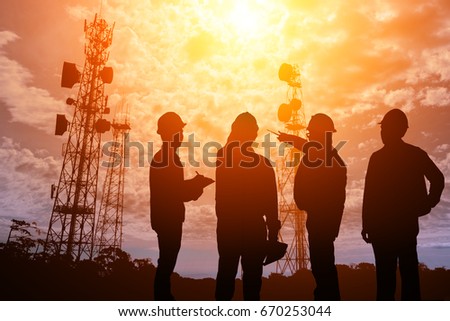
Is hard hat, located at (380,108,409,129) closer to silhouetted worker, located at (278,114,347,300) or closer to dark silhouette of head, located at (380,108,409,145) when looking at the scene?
dark silhouette of head, located at (380,108,409,145)

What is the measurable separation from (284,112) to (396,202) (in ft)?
69.6

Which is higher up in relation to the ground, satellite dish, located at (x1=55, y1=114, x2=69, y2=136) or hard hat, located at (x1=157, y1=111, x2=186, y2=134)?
satellite dish, located at (x1=55, y1=114, x2=69, y2=136)

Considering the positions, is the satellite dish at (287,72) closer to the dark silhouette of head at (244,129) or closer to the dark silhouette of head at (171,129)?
the dark silhouette of head at (171,129)

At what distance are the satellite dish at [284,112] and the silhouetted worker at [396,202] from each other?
20.5 metres

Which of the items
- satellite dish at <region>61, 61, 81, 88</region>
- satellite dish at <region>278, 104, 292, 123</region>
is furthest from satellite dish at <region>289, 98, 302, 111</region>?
satellite dish at <region>61, 61, 81, 88</region>

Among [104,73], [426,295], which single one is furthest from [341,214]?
[104,73]

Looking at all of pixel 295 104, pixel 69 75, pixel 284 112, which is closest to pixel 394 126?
pixel 284 112

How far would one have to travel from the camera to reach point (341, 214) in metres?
5.38

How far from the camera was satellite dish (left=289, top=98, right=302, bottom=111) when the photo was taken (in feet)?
86.3

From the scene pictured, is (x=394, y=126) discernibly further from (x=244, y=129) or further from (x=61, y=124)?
(x=61, y=124)

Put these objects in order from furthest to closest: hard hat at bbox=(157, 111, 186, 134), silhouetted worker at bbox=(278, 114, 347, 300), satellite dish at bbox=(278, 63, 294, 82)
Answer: satellite dish at bbox=(278, 63, 294, 82) < hard hat at bbox=(157, 111, 186, 134) < silhouetted worker at bbox=(278, 114, 347, 300)

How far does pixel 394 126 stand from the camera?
549 centimetres

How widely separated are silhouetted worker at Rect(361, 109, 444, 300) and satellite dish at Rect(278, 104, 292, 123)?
20483 millimetres
